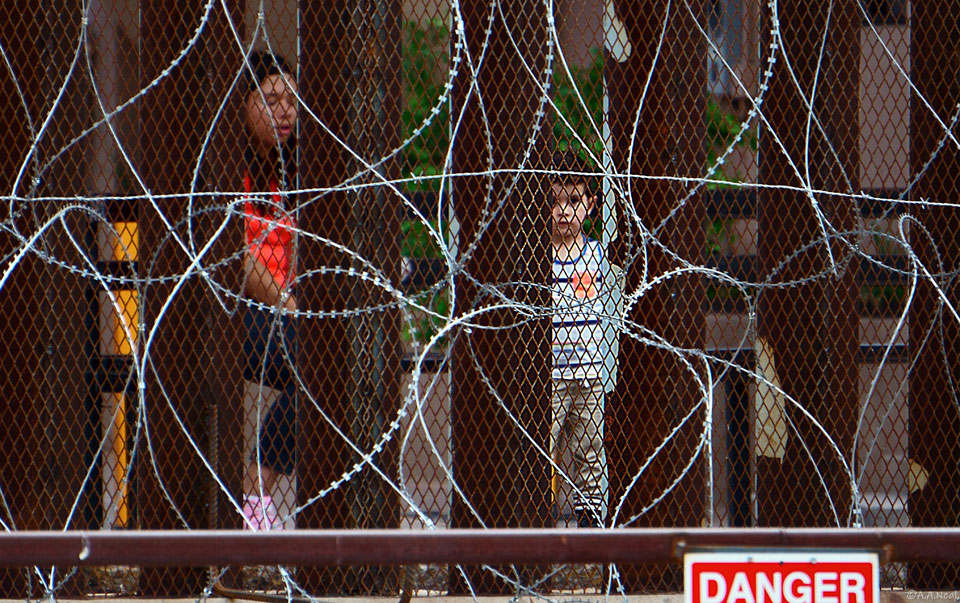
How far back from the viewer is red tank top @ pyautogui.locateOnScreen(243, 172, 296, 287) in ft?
9.75

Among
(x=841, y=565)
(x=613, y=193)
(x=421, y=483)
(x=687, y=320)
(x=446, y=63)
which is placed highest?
(x=446, y=63)

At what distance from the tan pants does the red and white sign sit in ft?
4.20

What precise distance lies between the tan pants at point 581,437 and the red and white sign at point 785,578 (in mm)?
1281

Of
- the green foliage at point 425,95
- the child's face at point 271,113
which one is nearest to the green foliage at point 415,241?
the green foliage at point 425,95

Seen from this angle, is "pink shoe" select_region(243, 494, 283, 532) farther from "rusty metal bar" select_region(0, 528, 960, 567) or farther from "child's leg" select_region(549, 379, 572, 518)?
"rusty metal bar" select_region(0, 528, 960, 567)

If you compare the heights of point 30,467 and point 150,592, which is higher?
point 30,467

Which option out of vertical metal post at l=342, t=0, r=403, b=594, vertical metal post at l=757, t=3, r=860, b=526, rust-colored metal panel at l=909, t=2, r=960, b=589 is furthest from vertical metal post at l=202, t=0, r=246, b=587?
rust-colored metal panel at l=909, t=2, r=960, b=589

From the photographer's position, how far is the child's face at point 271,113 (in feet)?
9.82

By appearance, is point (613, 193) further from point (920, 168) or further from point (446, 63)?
point (920, 168)

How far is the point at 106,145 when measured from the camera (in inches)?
117

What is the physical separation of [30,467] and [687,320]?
2.04m

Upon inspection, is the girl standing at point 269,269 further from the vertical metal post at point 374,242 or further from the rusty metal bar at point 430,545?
the rusty metal bar at point 430,545

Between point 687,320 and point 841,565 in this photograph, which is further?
point 687,320

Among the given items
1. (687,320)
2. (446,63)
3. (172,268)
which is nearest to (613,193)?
(687,320)
